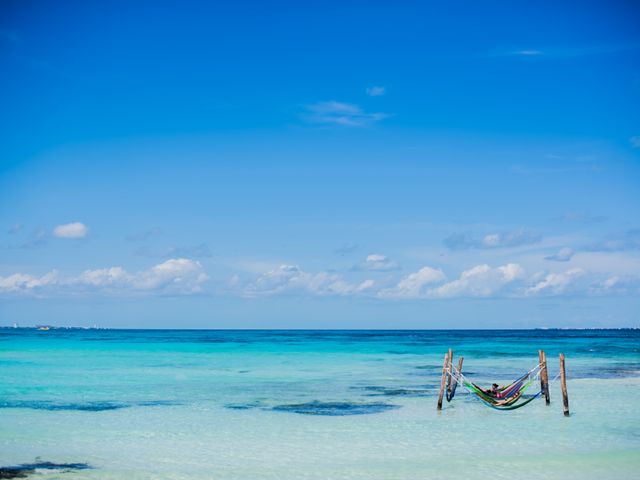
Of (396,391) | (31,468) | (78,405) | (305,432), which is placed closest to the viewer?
(31,468)

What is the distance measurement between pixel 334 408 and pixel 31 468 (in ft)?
30.2

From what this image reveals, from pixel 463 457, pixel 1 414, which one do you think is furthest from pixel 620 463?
pixel 1 414

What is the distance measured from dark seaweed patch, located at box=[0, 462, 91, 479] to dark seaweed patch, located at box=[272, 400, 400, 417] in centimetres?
719

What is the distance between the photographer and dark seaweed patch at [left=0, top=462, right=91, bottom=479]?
36.7ft

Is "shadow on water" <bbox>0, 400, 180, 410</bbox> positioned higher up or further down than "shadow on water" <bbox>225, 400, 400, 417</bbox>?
higher up

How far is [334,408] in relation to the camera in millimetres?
A: 18703

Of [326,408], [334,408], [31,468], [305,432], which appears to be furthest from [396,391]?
[31,468]

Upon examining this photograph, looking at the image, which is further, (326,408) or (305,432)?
(326,408)

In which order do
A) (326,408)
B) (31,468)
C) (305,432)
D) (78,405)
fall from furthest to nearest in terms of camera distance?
Answer: (78,405) < (326,408) < (305,432) < (31,468)

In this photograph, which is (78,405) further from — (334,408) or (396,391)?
(396,391)

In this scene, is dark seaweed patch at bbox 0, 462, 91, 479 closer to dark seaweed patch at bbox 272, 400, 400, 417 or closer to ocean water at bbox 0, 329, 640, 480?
ocean water at bbox 0, 329, 640, 480

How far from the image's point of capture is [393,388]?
23812 millimetres

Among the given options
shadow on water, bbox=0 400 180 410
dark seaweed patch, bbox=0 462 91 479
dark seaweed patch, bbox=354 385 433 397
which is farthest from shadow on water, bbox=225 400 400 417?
dark seaweed patch, bbox=0 462 91 479

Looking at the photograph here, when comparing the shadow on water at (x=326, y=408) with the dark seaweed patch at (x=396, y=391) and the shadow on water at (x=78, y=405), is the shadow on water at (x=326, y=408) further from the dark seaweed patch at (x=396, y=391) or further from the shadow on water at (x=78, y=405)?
the shadow on water at (x=78, y=405)
